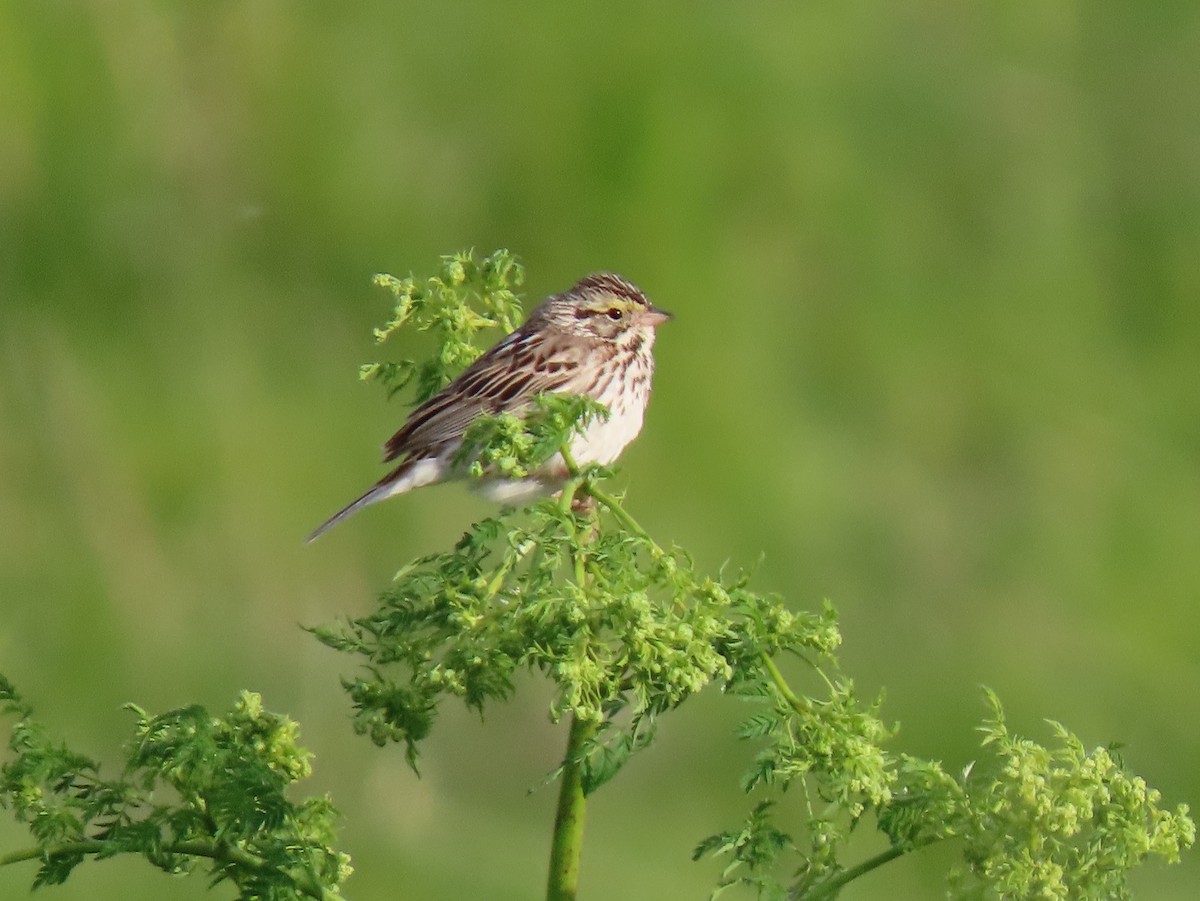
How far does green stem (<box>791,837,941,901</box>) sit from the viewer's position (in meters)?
2.72

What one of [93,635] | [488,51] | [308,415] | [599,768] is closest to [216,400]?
[308,415]

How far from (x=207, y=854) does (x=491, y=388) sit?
287cm

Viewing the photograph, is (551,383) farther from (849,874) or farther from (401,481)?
(849,874)

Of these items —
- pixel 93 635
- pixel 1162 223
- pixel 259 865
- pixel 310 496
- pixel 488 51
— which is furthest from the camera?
pixel 1162 223

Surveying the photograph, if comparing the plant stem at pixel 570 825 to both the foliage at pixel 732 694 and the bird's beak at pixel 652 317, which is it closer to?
the foliage at pixel 732 694

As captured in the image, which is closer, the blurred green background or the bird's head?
the bird's head

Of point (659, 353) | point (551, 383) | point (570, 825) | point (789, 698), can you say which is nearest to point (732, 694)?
point (789, 698)

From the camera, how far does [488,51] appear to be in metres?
9.26

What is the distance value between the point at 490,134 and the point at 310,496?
1.93 meters

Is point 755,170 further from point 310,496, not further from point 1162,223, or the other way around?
point 310,496

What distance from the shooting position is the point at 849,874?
273 centimetres

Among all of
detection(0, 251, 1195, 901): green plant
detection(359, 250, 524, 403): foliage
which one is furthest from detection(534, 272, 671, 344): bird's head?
detection(0, 251, 1195, 901): green plant

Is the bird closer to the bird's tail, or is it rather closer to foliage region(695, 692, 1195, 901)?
the bird's tail

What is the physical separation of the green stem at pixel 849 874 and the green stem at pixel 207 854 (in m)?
0.62
